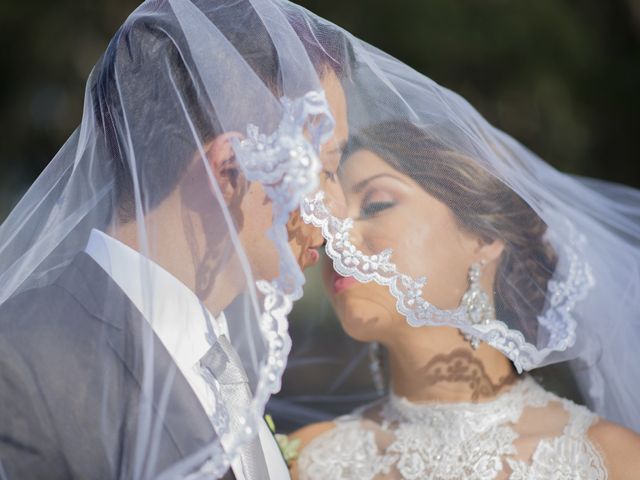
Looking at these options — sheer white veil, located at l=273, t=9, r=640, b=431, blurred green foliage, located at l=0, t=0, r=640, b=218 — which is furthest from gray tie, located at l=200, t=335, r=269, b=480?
blurred green foliage, located at l=0, t=0, r=640, b=218

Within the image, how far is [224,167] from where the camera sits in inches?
87.0

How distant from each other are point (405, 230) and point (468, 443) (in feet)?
2.91

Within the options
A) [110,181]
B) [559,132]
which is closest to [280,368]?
[110,181]

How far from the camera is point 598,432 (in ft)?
9.97

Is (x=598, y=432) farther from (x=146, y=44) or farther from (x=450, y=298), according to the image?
(x=146, y=44)

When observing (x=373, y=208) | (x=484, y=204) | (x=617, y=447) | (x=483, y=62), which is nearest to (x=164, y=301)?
(x=373, y=208)

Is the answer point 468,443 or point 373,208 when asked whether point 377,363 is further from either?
point 373,208

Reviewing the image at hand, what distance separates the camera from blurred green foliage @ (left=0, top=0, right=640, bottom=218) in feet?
25.6

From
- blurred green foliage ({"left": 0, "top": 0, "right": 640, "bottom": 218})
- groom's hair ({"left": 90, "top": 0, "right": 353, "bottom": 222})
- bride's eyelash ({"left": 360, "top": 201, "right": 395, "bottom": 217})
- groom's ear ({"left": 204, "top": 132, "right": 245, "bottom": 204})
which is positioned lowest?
blurred green foliage ({"left": 0, "top": 0, "right": 640, "bottom": 218})

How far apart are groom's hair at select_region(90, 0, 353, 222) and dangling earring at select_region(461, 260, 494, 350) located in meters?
A: 0.87

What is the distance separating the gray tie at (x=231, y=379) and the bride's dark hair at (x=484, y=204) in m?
0.65

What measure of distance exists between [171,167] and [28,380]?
61cm

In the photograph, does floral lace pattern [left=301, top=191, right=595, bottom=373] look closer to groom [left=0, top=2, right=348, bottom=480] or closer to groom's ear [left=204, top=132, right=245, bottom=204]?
groom [left=0, top=2, right=348, bottom=480]

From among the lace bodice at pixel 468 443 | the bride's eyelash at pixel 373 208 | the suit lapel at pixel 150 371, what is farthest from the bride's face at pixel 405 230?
the suit lapel at pixel 150 371
